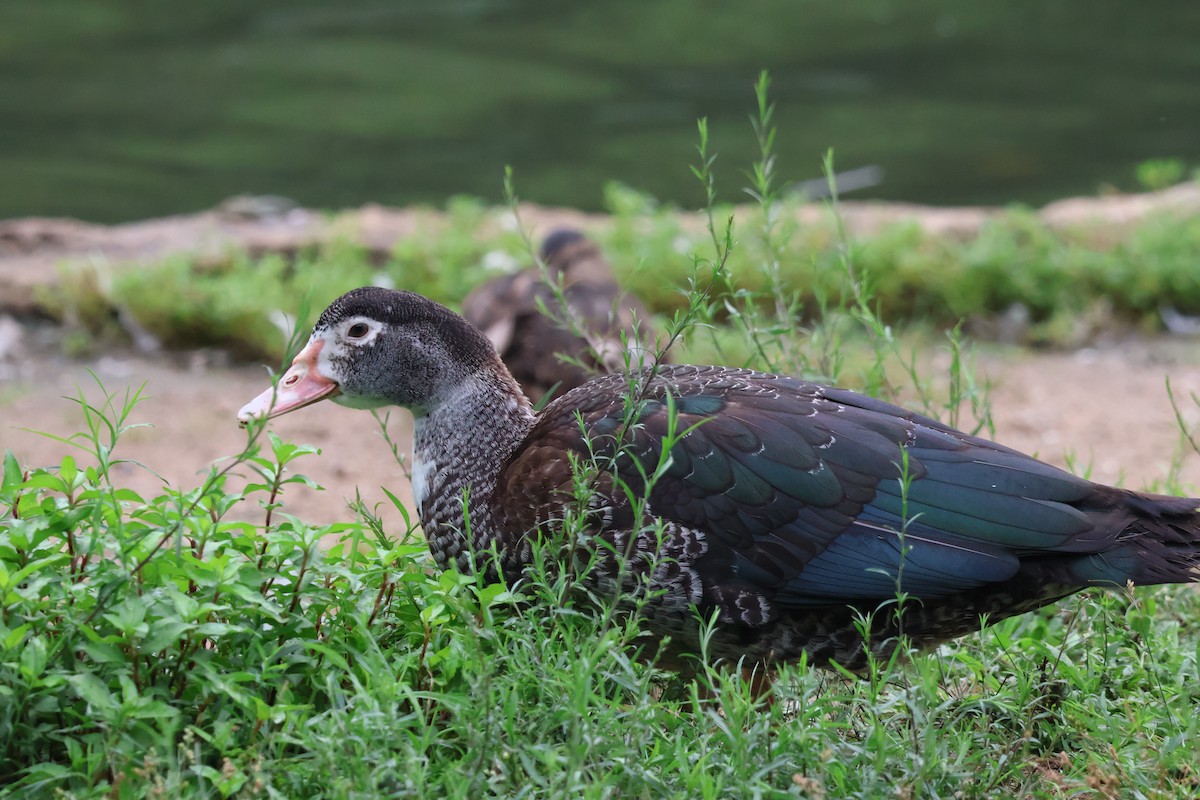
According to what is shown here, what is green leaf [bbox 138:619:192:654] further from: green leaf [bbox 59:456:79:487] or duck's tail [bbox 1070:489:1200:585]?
duck's tail [bbox 1070:489:1200:585]

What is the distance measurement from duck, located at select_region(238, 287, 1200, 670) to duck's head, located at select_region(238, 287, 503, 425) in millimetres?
286

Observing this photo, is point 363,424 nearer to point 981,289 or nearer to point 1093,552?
point 981,289

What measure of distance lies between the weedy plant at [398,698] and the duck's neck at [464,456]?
0.79 feet

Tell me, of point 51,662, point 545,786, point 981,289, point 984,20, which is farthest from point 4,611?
point 984,20

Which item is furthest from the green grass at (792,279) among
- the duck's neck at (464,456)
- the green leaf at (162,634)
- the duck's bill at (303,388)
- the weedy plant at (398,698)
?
the green leaf at (162,634)

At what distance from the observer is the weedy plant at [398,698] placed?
258cm

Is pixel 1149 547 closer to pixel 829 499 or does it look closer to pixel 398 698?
pixel 829 499

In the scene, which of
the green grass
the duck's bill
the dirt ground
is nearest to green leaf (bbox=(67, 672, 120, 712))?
the duck's bill

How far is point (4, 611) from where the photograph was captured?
8.65 feet

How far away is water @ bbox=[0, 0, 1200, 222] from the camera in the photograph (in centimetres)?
1080

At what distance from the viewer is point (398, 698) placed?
Answer: 274 cm

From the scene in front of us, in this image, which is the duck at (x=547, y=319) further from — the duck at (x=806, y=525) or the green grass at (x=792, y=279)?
the duck at (x=806, y=525)

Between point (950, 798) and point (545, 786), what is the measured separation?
2.53 feet

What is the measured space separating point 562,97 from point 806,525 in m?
9.32
